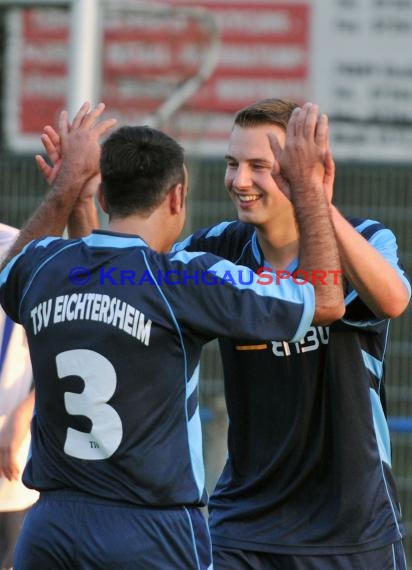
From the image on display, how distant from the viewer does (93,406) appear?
364cm

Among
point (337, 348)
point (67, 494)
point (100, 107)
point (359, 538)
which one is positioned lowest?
point (359, 538)

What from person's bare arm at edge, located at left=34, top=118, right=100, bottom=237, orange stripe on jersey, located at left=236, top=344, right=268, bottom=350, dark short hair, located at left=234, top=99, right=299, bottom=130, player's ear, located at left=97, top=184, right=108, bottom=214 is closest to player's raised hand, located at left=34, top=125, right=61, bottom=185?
person's bare arm at edge, located at left=34, top=118, right=100, bottom=237

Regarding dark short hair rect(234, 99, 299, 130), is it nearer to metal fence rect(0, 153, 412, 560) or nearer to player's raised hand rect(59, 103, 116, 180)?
player's raised hand rect(59, 103, 116, 180)

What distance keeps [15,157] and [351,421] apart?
5279 mm

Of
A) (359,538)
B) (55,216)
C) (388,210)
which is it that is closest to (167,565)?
(359,538)

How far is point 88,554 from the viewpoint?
3590 mm

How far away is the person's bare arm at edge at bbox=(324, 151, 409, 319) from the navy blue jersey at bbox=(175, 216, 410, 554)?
0.13 m

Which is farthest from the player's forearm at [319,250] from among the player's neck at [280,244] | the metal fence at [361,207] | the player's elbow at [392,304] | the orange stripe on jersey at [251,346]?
the metal fence at [361,207]

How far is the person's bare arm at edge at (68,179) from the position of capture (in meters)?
4.25

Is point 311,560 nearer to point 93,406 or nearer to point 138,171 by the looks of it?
point 93,406

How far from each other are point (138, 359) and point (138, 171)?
0.58 m

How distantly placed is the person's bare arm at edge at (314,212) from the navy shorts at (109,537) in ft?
2.39

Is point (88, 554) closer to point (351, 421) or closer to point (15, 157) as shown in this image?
point (351, 421)

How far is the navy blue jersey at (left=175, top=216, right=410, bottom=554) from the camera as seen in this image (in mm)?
4129
